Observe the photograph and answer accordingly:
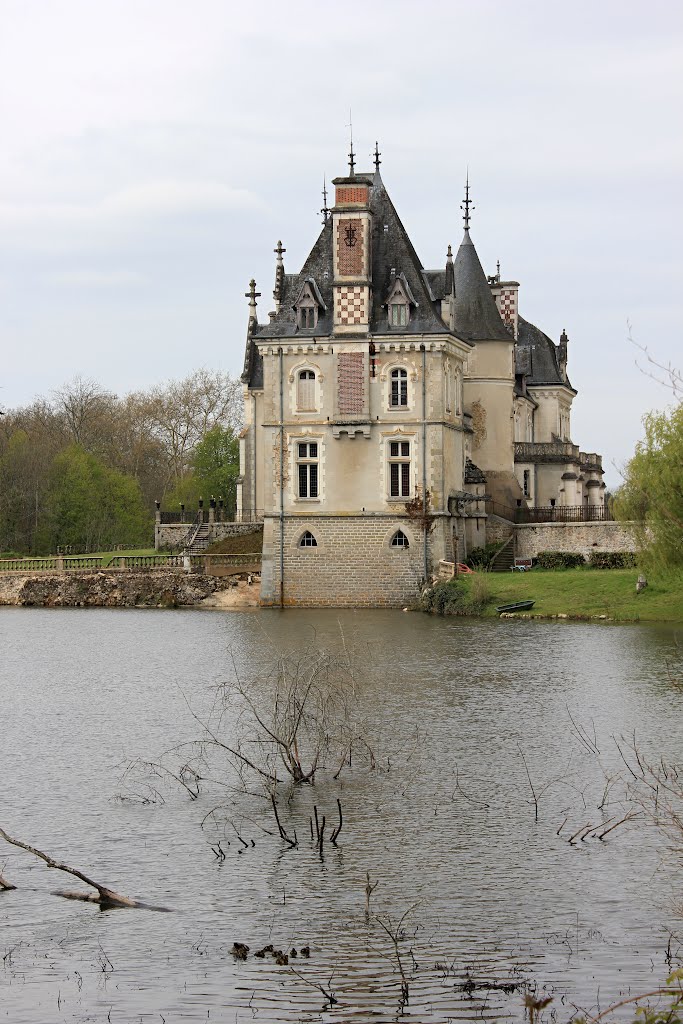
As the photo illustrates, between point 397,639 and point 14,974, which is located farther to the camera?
point 397,639

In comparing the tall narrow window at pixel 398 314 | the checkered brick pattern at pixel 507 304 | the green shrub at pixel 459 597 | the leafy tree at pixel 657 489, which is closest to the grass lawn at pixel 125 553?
the checkered brick pattern at pixel 507 304

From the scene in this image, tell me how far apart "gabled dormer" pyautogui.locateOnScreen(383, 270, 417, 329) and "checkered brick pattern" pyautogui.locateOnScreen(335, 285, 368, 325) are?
35.9 inches

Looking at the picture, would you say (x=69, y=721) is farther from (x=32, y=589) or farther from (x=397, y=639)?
(x=32, y=589)

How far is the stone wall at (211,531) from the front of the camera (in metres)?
57.9

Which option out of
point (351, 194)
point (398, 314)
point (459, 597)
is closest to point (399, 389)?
point (398, 314)

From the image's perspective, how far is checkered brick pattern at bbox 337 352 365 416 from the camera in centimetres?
4884

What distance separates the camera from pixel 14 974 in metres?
12.2

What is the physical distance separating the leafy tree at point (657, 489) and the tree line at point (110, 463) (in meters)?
39.1

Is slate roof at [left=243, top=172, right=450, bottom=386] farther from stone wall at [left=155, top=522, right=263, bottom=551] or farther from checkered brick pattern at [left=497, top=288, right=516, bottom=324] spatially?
checkered brick pattern at [left=497, top=288, right=516, bottom=324]

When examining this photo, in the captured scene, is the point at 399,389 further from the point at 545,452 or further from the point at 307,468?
the point at 545,452

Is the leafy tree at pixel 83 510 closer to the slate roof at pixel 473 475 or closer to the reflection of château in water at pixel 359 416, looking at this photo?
the reflection of château in water at pixel 359 416

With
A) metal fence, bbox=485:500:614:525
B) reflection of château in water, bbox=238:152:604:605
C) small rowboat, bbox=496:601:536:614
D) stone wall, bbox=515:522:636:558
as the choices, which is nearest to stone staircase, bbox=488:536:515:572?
stone wall, bbox=515:522:636:558

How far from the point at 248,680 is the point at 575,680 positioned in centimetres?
630

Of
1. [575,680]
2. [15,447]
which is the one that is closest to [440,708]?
[575,680]
